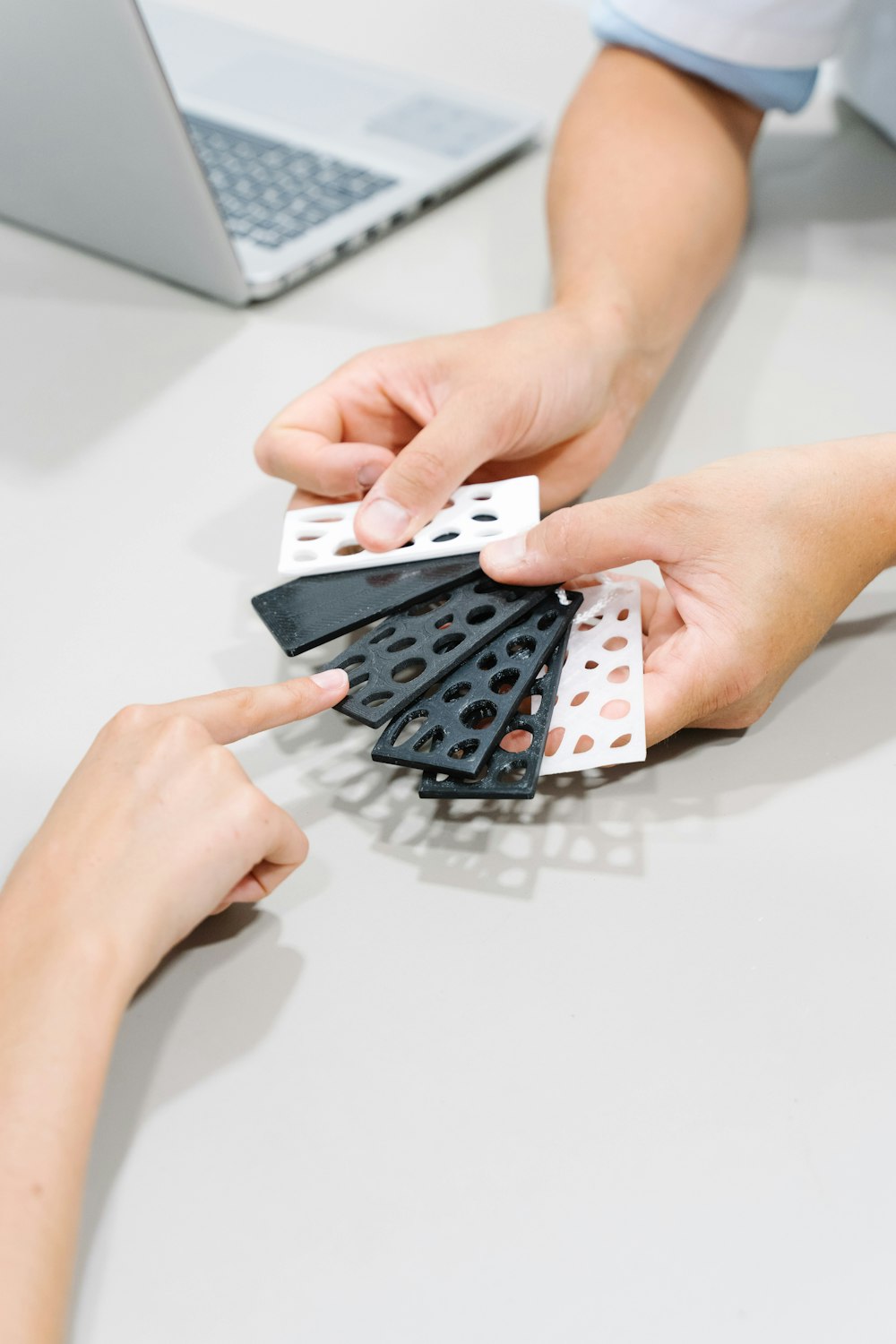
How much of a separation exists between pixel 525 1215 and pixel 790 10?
987 mm

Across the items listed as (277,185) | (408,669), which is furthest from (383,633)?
(277,185)

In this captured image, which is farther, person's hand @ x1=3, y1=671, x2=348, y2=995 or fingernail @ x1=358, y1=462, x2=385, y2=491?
fingernail @ x1=358, y1=462, x2=385, y2=491

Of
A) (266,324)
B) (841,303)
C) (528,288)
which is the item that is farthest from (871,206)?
(266,324)

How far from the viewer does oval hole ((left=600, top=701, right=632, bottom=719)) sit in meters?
0.62

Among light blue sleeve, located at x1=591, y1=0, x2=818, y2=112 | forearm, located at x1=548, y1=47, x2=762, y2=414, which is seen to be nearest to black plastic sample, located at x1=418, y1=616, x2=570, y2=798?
forearm, located at x1=548, y1=47, x2=762, y2=414

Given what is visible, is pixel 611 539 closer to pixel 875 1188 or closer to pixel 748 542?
pixel 748 542

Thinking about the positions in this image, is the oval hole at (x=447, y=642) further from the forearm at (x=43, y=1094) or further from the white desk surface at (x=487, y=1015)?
the forearm at (x=43, y=1094)

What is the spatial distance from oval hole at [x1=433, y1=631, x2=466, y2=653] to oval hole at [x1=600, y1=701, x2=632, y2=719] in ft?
0.30

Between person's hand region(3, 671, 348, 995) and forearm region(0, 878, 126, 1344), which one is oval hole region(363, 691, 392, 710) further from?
forearm region(0, 878, 126, 1344)

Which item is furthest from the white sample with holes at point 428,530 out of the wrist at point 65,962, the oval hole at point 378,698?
the wrist at point 65,962

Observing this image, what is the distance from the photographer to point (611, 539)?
648 millimetres

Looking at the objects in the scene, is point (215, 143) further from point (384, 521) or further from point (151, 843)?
point (151, 843)

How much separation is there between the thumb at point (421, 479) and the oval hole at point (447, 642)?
8 cm

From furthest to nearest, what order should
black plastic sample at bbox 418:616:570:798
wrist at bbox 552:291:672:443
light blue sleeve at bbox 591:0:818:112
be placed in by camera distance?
light blue sleeve at bbox 591:0:818:112, wrist at bbox 552:291:672:443, black plastic sample at bbox 418:616:570:798
